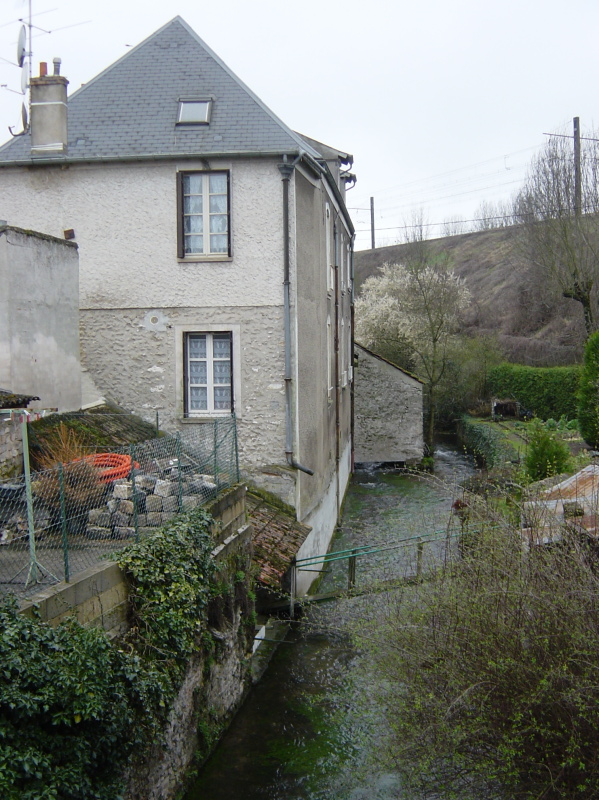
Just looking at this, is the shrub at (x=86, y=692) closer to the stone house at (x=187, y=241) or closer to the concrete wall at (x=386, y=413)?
the stone house at (x=187, y=241)

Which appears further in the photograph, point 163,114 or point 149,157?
point 163,114

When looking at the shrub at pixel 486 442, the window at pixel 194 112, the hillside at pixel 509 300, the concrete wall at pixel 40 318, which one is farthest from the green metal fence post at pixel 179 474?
the hillside at pixel 509 300

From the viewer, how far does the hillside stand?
40.8 metres

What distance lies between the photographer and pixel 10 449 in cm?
972

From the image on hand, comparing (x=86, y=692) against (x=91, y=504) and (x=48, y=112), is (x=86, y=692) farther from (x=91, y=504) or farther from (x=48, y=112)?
(x=48, y=112)

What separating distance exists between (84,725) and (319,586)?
10.7 meters

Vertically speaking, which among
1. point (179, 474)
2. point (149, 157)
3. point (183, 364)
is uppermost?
point (149, 157)

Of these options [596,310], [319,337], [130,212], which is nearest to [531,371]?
[596,310]

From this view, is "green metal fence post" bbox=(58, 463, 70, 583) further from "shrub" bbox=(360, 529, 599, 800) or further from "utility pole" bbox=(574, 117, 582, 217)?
"utility pole" bbox=(574, 117, 582, 217)

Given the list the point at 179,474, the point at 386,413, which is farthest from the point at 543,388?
the point at 179,474

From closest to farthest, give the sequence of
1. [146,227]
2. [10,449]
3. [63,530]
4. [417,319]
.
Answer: [63,530], [10,449], [146,227], [417,319]

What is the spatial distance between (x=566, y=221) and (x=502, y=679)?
2957 cm

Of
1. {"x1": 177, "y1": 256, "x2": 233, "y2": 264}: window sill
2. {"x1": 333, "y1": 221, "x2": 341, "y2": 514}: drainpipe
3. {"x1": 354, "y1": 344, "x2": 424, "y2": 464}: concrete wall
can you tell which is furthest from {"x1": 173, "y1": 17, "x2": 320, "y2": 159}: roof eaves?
{"x1": 354, "y1": 344, "x2": 424, "y2": 464}: concrete wall

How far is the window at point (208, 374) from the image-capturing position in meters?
14.6
